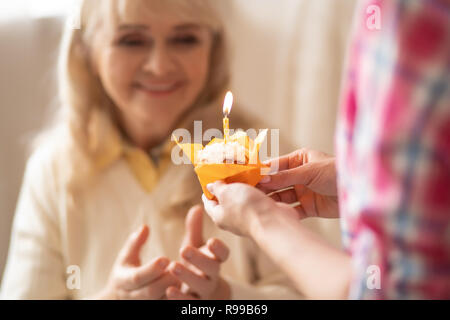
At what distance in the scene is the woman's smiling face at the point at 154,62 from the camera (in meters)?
1.01

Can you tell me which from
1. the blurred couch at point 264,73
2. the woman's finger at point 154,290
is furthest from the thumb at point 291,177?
the blurred couch at point 264,73

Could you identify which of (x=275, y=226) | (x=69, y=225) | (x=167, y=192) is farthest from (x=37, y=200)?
(x=275, y=226)

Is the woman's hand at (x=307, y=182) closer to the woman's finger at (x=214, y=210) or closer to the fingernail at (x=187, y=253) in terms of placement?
the woman's finger at (x=214, y=210)

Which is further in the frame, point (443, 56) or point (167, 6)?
point (167, 6)

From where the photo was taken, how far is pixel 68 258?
1026 millimetres

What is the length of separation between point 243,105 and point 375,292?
89 cm

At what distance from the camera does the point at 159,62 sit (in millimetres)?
1001

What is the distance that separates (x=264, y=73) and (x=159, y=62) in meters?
0.30

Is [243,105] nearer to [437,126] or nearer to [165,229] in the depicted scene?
[165,229]

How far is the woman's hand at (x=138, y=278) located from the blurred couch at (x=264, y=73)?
1.14 ft

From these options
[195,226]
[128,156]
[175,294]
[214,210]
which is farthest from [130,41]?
[214,210]

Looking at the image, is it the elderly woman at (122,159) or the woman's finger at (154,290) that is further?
the elderly woman at (122,159)

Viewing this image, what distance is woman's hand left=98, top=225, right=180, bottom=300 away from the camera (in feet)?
2.71

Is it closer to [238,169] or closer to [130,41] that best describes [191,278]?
[238,169]
